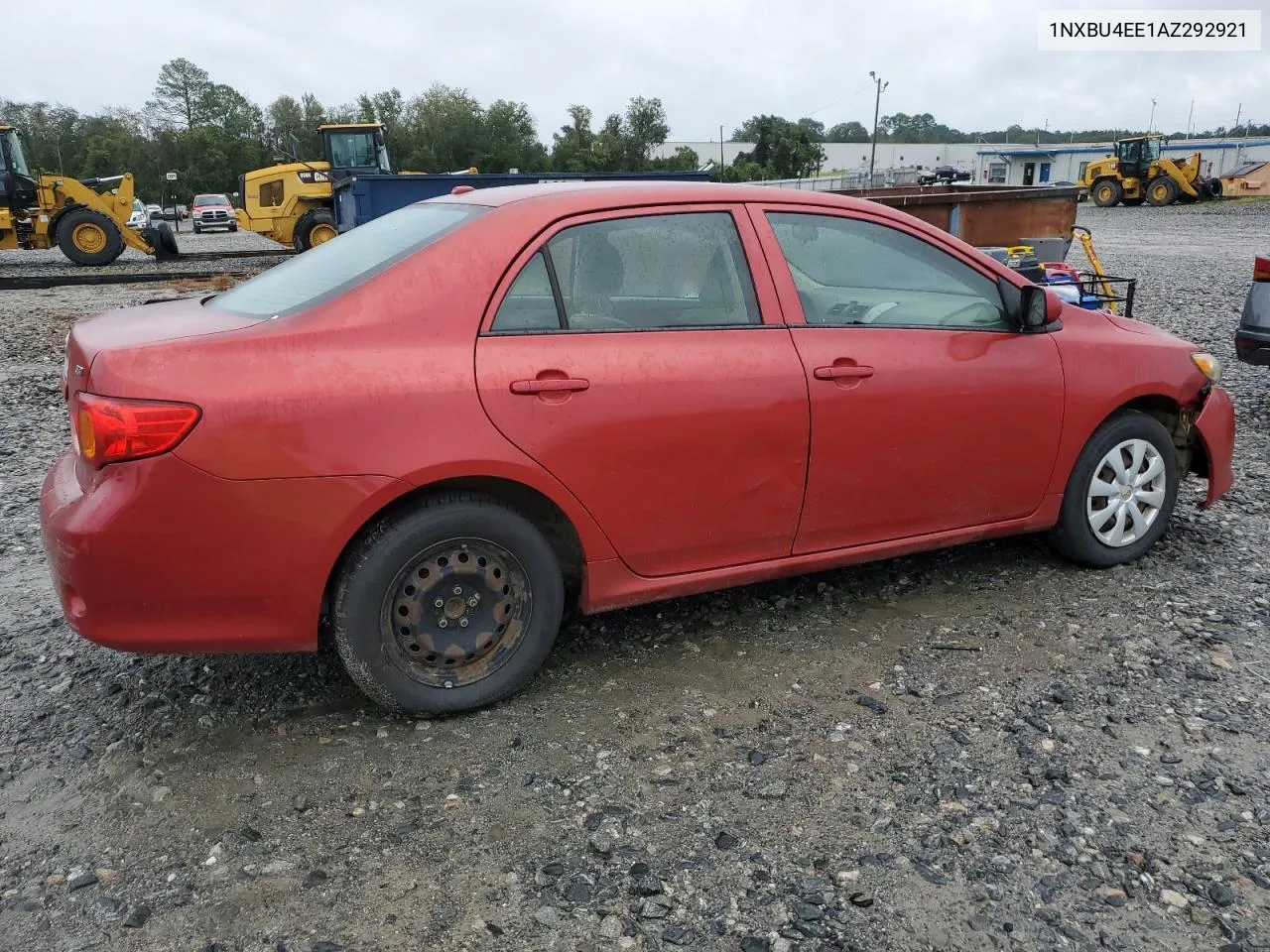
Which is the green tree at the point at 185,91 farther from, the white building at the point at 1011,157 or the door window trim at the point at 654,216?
the door window trim at the point at 654,216

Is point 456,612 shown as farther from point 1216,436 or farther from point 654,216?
point 1216,436

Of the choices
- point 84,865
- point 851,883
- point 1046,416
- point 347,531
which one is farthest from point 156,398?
point 1046,416

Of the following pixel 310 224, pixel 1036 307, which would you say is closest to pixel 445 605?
pixel 1036 307

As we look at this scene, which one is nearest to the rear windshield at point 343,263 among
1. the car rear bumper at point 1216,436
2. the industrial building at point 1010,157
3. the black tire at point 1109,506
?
the black tire at point 1109,506

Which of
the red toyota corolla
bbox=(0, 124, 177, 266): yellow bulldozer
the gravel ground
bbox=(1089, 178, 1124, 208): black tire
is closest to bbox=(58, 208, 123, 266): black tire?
bbox=(0, 124, 177, 266): yellow bulldozer

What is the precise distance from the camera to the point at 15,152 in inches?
808

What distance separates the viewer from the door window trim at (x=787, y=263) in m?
3.48

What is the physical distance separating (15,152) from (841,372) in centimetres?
2275

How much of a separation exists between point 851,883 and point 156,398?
220 cm

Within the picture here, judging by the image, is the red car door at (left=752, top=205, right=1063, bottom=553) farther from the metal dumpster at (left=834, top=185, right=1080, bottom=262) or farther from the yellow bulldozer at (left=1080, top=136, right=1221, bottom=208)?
the yellow bulldozer at (left=1080, top=136, right=1221, bottom=208)

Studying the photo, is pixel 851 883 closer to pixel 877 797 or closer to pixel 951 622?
pixel 877 797

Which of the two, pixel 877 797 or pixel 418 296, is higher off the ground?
pixel 418 296

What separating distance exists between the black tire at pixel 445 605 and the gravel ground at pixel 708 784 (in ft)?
Answer: 0.51

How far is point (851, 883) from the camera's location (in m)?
2.42
